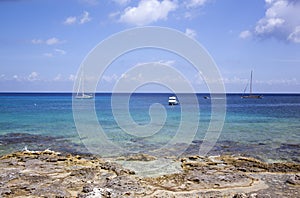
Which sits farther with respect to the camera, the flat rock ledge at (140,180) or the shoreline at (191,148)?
the shoreline at (191,148)

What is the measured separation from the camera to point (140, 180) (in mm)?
12812

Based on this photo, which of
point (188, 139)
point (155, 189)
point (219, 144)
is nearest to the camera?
point (155, 189)

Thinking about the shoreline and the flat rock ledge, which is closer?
the flat rock ledge

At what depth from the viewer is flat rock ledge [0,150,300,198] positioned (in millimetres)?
11102

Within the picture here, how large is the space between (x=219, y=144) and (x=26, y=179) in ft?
51.1

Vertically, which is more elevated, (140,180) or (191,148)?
(140,180)

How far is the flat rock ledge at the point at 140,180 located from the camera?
1110 cm

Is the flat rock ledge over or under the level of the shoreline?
over

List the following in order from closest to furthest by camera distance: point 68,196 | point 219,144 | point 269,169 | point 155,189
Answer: point 68,196
point 155,189
point 269,169
point 219,144

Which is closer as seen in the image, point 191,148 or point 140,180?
point 140,180

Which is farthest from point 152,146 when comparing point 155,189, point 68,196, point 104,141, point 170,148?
point 68,196

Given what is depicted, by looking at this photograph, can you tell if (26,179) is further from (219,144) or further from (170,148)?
(219,144)

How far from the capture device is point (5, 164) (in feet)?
50.8

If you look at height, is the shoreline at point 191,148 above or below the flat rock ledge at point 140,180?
below
